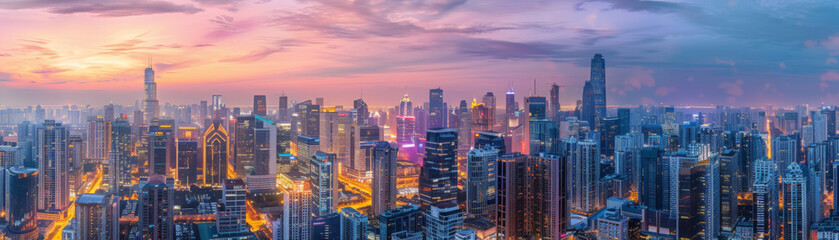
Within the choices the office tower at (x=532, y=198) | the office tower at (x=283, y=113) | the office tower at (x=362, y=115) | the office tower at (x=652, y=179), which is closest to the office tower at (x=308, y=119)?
the office tower at (x=283, y=113)

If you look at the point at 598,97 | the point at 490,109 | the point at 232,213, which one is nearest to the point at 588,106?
the point at 598,97

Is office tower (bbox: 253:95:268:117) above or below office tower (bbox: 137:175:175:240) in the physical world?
above

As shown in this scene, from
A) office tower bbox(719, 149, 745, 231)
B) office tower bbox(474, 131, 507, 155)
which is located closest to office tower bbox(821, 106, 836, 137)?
office tower bbox(719, 149, 745, 231)

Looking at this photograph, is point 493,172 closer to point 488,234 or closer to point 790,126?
point 488,234

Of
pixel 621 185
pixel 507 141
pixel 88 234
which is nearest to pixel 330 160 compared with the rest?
pixel 88 234

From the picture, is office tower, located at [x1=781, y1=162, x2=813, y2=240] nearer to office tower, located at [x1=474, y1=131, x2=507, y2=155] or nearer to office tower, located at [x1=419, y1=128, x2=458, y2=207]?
office tower, located at [x1=474, y1=131, x2=507, y2=155]

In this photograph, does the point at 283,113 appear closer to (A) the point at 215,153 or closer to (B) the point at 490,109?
(A) the point at 215,153

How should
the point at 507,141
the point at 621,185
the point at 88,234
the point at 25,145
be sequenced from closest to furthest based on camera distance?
the point at 88,234
the point at 25,145
the point at 621,185
the point at 507,141
